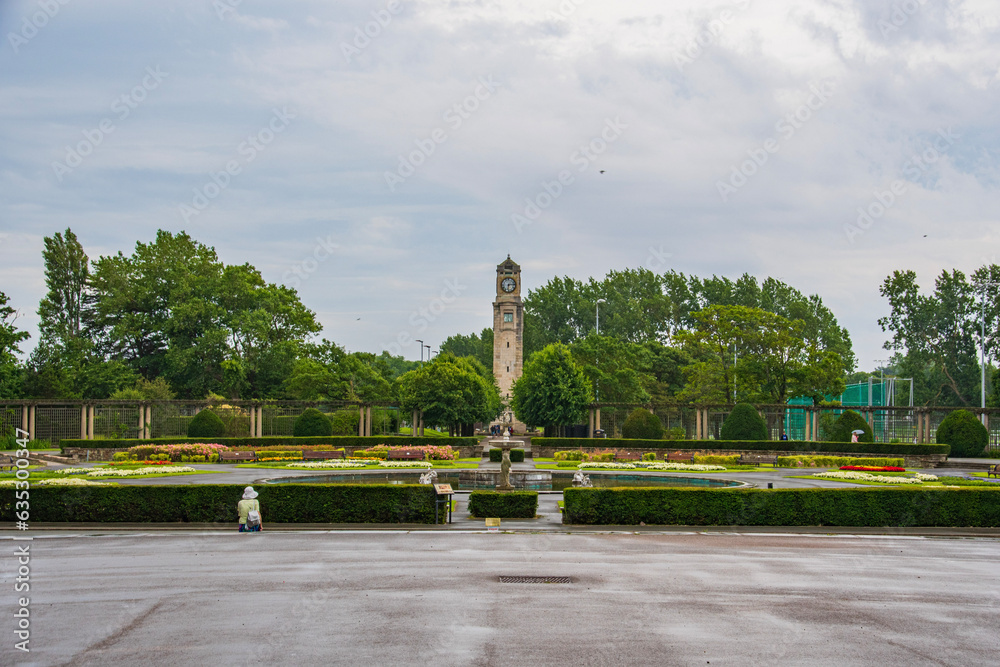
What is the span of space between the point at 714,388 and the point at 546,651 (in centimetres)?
5665

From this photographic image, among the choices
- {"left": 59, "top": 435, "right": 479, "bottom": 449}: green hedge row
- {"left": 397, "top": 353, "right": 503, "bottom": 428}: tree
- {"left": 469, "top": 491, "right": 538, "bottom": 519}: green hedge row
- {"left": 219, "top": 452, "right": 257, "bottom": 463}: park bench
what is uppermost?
{"left": 397, "top": 353, "right": 503, "bottom": 428}: tree

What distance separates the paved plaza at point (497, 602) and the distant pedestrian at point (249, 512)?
3.10 ft

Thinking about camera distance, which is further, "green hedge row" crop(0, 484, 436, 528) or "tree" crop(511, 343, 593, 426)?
"tree" crop(511, 343, 593, 426)

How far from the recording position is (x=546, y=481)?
1253 inches

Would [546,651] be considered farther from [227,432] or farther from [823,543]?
[227,432]

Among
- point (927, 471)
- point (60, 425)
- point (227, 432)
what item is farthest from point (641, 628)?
point (60, 425)

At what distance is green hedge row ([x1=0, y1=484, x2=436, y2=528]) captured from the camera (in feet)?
65.7

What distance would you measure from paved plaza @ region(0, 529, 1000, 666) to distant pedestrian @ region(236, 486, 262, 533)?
0.95 meters

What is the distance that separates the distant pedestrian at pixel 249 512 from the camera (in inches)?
735

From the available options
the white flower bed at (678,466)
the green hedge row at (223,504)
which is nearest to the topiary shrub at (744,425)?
the white flower bed at (678,466)

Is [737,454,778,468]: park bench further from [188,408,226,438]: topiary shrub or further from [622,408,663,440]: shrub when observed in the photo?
[188,408,226,438]: topiary shrub

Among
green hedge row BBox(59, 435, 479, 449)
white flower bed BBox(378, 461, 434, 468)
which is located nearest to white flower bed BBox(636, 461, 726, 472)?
white flower bed BBox(378, 461, 434, 468)

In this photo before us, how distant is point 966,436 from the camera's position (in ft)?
159

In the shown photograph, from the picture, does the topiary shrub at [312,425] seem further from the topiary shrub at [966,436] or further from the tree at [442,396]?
the topiary shrub at [966,436]
